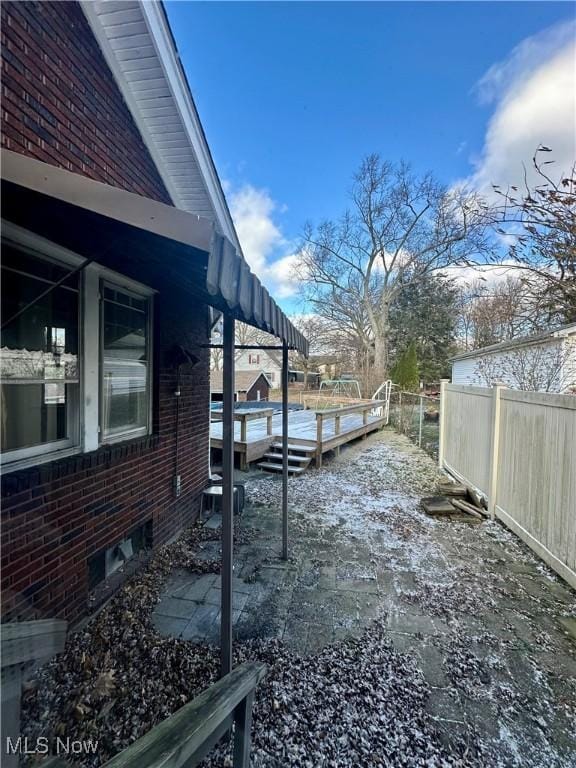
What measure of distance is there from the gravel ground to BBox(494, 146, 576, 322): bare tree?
2939 millimetres

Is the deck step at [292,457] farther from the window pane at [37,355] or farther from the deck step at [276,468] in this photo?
the window pane at [37,355]

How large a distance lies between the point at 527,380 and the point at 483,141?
249 inches

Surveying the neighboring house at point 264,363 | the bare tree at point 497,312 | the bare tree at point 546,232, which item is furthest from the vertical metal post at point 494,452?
the neighboring house at point 264,363

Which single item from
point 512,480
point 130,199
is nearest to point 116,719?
point 130,199

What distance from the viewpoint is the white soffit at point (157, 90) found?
101 inches

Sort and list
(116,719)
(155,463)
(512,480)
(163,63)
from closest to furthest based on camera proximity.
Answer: (116,719) → (163,63) → (155,463) → (512,480)

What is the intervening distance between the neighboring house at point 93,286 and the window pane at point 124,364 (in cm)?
2

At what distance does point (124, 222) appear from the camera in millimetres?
1151

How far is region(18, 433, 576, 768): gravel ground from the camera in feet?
5.47

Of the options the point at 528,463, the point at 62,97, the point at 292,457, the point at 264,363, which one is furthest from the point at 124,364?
the point at 264,363

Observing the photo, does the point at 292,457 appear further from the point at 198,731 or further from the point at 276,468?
the point at 198,731

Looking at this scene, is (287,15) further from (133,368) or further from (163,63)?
(133,368)

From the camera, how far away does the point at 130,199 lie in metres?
1.16

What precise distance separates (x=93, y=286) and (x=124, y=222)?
5.47 feet
